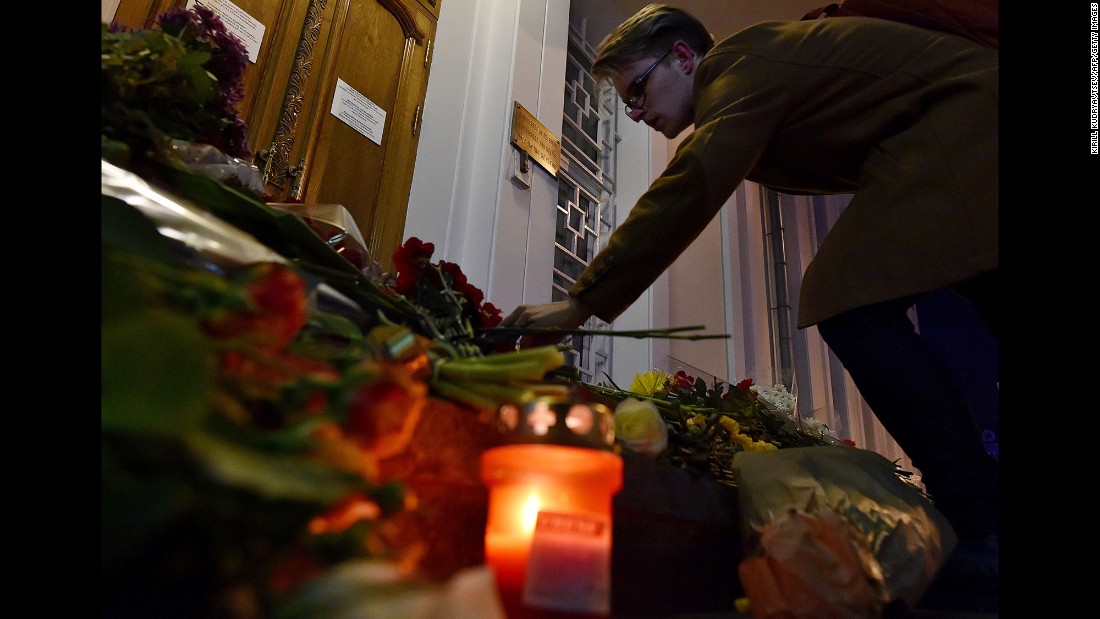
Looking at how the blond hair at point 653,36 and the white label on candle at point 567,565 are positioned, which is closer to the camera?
the white label on candle at point 567,565

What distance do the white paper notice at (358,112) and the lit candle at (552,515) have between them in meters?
1.97

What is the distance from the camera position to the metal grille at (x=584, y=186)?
3.11 metres

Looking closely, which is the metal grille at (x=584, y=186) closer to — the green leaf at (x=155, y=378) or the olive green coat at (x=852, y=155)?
the olive green coat at (x=852, y=155)

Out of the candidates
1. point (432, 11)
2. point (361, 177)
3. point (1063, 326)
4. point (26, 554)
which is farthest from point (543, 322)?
point (432, 11)

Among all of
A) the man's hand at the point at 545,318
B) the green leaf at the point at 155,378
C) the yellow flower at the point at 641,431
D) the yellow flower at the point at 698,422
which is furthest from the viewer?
the yellow flower at the point at 698,422

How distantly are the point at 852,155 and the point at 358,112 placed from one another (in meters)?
1.69

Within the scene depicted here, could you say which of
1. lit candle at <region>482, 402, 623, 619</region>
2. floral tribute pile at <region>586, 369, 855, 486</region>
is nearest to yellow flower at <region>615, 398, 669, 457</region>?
floral tribute pile at <region>586, 369, 855, 486</region>

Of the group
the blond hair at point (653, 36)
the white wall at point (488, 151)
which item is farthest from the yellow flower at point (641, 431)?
the white wall at point (488, 151)

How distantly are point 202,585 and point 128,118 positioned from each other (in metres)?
0.40

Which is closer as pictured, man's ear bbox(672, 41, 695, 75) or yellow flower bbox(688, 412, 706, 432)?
yellow flower bbox(688, 412, 706, 432)

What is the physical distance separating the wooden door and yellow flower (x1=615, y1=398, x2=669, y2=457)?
129 cm

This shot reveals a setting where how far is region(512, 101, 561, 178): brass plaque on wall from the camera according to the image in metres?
2.64

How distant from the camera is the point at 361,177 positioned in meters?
2.20

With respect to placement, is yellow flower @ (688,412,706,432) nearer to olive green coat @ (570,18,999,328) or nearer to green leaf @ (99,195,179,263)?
olive green coat @ (570,18,999,328)
